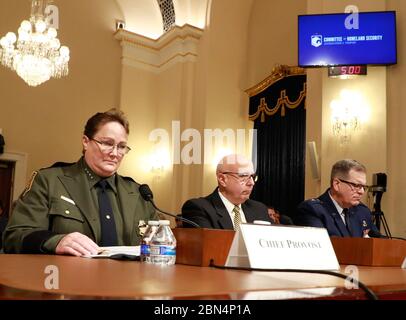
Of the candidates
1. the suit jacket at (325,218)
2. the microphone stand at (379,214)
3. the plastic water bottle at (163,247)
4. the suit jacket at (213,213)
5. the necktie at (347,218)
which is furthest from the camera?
the microphone stand at (379,214)

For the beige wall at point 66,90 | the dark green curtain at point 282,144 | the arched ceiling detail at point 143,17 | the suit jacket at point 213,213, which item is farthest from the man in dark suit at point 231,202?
the arched ceiling detail at point 143,17

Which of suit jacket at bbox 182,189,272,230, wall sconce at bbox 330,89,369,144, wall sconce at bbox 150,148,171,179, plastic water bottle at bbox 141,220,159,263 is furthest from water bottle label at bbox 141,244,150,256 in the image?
wall sconce at bbox 150,148,171,179

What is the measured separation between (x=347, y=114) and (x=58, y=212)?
4063 mm

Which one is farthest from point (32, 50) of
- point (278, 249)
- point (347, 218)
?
point (278, 249)

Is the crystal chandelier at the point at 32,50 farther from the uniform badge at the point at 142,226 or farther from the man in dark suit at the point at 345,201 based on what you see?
the uniform badge at the point at 142,226

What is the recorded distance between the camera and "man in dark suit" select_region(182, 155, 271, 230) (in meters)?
2.74

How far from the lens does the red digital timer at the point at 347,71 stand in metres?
5.31

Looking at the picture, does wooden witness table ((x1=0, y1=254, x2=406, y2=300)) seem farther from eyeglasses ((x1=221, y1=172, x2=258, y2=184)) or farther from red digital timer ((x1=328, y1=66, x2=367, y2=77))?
red digital timer ((x1=328, y1=66, x2=367, y2=77))

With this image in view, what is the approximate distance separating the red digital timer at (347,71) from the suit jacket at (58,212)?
3852 mm

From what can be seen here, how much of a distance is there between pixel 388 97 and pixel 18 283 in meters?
5.07

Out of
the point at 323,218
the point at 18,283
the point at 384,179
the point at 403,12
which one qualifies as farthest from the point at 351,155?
the point at 18,283

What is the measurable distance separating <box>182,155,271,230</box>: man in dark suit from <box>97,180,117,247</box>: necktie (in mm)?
657

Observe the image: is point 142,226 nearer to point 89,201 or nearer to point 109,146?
point 89,201

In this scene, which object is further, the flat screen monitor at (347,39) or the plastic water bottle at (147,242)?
the flat screen monitor at (347,39)
